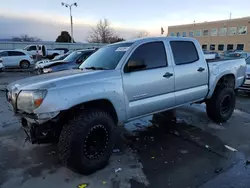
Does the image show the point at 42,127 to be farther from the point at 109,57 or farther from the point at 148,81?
the point at 148,81

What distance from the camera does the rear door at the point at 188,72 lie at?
4.19 metres

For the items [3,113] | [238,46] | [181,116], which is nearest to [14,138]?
[3,113]

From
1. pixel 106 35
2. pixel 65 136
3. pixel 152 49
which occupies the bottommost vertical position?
pixel 65 136

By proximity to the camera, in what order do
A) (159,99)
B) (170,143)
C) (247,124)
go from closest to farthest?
(159,99)
(170,143)
(247,124)

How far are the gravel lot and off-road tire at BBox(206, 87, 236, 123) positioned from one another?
0.60 feet

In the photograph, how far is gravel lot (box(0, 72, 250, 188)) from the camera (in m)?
3.00

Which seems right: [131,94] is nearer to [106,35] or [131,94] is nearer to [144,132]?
[144,132]

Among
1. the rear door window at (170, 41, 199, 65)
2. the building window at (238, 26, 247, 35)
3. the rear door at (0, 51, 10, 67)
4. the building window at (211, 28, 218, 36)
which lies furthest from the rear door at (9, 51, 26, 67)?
the building window at (211, 28, 218, 36)

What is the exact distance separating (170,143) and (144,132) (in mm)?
764

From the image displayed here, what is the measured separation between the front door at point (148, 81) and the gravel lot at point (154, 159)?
0.78 m

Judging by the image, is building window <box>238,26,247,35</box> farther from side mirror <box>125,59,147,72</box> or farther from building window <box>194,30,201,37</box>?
side mirror <box>125,59,147,72</box>

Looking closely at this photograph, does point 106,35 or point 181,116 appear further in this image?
point 106,35

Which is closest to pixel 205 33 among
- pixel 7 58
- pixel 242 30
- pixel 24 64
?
pixel 242 30

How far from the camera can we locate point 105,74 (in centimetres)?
326
